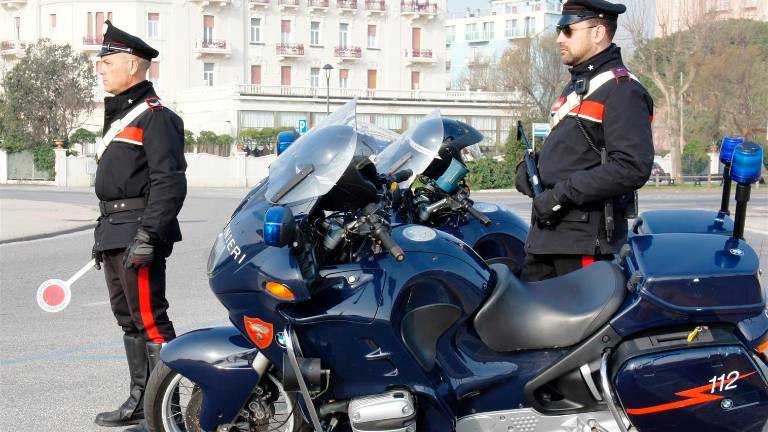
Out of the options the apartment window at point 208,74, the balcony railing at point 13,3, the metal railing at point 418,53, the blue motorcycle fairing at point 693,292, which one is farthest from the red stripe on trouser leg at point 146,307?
the metal railing at point 418,53

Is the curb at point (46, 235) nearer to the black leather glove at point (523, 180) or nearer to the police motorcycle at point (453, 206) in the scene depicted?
the police motorcycle at point (453, 206)

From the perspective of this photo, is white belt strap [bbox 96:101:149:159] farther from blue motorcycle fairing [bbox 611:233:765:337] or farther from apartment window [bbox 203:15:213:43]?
apartment window [bbox 203:15:213:43]

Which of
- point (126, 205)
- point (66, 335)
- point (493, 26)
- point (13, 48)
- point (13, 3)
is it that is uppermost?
point (493, 26)

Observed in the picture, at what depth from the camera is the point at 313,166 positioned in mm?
3686

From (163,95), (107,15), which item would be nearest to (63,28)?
(107,15)

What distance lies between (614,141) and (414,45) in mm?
73681

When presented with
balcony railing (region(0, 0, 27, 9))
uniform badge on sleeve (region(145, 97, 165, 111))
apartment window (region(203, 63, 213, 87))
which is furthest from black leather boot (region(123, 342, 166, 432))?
balcony railing (region(0, 0, 27, 9))

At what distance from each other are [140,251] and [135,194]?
39 centimetres

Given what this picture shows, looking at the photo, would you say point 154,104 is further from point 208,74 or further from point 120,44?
point 208,74

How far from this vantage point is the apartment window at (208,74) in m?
67.6

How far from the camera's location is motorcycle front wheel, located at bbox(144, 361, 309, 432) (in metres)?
4.11

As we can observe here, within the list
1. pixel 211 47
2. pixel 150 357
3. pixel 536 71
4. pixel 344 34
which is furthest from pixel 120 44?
pixel 344 34

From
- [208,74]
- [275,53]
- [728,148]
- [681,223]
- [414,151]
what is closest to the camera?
[728,148]

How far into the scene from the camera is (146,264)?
495 centimetres
